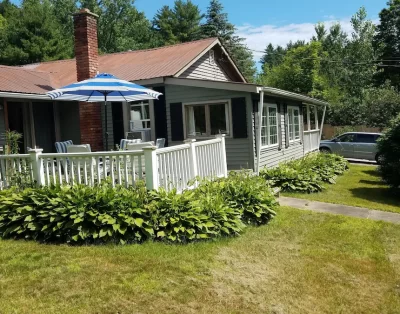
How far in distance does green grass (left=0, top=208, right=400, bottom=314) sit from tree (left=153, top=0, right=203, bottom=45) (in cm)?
3787

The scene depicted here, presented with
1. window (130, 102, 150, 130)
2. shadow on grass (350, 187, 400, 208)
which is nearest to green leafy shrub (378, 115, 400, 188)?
shadow on grass (350, 187, 400, 208)

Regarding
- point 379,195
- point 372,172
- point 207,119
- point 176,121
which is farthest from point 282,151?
point 176,121

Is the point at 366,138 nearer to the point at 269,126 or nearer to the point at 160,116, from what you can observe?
the point at 269,126

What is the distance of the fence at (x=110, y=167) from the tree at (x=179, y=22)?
3581cm

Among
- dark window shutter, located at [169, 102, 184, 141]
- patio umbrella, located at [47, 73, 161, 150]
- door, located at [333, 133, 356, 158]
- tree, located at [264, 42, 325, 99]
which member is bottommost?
door, located at [333, 133, 356, 158]

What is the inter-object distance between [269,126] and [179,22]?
33326 millimetres

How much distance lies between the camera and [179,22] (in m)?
42.6

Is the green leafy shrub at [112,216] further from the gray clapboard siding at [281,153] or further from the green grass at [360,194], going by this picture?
the gray clapboard siding at [281,153]

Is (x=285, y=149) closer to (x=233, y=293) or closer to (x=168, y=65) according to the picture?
(x=168, y=65)

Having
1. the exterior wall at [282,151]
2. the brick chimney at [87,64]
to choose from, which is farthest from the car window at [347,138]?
the brick chimney at [87,64]

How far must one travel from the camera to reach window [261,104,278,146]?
11.9 meters

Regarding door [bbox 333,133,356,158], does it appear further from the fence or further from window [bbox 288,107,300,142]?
the fence

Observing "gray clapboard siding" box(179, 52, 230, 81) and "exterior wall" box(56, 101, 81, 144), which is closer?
"exterior wall" box(56, 101, 81, 144)

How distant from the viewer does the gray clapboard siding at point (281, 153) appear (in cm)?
1192
